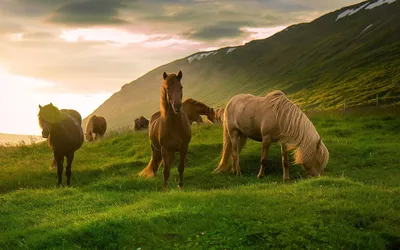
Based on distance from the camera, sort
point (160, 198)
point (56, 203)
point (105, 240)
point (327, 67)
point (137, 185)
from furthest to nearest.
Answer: point (327, 67)
point (137, 185)
point (56, 203)
point (160, 198)
point (105, 240)

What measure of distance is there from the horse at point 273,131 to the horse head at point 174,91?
5.15m

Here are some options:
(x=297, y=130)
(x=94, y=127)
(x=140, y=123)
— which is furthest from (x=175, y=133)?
(x=140, y=123)

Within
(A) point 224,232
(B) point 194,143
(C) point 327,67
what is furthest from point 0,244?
(C) point 327,67

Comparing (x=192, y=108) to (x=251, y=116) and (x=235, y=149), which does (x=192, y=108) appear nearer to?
(x=235, y=149)

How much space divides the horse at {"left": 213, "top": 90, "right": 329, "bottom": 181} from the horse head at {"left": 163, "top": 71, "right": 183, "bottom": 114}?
203 inches

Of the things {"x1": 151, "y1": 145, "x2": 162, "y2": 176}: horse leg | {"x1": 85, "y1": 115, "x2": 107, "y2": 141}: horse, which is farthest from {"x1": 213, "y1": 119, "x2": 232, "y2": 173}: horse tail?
{"x1": 85, "y1": 115, "x2": 107, "y2": 141}: horse

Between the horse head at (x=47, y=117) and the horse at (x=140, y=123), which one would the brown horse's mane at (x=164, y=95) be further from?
the horse at (x=140, y=123)

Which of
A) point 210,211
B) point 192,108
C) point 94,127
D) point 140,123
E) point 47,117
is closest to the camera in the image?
point 210,211

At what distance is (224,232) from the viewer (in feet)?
26.1

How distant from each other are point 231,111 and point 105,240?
10.9 m

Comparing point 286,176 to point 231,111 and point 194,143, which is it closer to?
point 231,111

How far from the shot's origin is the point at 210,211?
9180mm

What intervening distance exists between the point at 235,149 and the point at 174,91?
6461 mm

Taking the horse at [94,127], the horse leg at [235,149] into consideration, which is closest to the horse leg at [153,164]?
the horse leg at [235,149]
